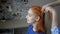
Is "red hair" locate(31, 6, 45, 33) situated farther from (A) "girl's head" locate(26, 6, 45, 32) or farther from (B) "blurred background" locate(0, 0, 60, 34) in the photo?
(B) "blurred background" locate(0, 0, 60, 34)

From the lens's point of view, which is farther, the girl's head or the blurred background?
the blurred background

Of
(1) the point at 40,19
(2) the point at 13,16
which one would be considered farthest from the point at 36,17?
(2) the point at 13,16

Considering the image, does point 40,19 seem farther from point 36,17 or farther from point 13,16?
point 13,16

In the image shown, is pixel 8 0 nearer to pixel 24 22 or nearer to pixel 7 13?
pixel 7 13

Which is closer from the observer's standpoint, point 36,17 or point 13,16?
point 36,17

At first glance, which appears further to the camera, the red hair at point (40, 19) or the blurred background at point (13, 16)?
the blurred background at point (13, 16)

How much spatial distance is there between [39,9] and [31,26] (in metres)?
0.19

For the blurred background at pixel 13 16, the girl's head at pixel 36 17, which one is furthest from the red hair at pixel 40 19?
the blurred background at pixel 13 16

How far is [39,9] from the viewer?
1210 mm

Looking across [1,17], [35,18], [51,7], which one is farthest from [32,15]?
[1,17]

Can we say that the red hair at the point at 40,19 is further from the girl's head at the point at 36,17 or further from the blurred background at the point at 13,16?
the blurred background at the point at 13,16

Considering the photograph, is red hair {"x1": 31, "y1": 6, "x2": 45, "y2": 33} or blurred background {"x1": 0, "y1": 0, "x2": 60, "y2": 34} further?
blurred background {"x1": 0, "y1": 0, "x2": 60, "y2": 34}

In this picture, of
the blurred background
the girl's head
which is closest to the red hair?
the girl's head

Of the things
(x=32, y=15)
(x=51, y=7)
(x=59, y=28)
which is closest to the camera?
(x=59, y=28)
